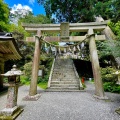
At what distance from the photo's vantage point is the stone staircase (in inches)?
359

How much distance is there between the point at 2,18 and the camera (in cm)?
1611

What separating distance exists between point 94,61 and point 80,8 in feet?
27.7

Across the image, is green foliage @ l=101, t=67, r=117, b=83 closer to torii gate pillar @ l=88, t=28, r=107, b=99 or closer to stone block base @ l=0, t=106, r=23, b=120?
torii gate pillar @ l=88, t=28, r=107, b=99

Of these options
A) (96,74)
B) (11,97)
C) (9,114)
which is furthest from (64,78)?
(9,114)

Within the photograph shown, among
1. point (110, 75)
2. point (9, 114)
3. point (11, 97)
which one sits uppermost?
point (110, 75)

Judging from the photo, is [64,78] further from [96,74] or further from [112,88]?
[96,74]

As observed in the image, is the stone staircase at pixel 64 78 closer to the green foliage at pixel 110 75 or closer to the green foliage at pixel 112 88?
the green foliage at pixel 112 88

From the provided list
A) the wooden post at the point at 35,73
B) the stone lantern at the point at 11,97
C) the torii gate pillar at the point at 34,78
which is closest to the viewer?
the stone lantern at the point at 11,97

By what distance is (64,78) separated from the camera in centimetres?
1071

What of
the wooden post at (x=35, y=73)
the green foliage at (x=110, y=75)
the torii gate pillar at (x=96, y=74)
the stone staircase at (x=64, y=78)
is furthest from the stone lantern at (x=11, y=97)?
the stone staircase at (x=64, y=78)

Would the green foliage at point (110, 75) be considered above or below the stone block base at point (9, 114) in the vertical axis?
above

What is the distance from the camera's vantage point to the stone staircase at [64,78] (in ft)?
29.9

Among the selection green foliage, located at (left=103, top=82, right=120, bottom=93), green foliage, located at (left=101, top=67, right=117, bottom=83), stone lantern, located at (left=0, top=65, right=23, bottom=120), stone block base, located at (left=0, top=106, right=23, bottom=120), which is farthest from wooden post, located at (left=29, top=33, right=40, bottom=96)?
green foliage, located at (left=103, top=82, right=120, bottom=93)

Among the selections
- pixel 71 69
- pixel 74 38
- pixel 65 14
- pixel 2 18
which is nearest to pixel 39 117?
pixel 74 38
